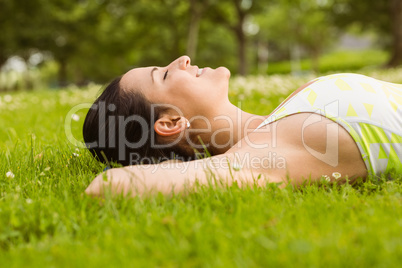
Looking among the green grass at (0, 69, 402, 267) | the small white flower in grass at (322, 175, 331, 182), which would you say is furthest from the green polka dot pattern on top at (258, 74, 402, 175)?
the small white flower in grass at (322, 175, 331, 182)

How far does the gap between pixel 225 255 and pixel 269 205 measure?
63 cm

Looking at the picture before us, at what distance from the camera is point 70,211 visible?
7.57 ft

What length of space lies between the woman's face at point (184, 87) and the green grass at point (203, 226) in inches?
32.1

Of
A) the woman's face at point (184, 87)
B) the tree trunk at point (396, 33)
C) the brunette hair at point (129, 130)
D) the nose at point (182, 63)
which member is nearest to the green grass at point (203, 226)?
the brunette hair at point (129, 130)

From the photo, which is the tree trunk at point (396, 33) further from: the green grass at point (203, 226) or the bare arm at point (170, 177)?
the bare arm at point (170, 177)

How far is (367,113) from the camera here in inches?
115

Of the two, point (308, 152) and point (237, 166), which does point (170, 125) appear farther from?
point (308, 152)

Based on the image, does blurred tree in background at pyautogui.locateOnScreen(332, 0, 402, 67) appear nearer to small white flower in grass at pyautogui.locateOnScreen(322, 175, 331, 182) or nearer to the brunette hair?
Result: small white flower in grass at pyautogui.locateOnScreen(322, 175, 331, 182)

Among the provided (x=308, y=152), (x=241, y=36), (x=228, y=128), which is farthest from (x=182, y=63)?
(x=241, y=36)

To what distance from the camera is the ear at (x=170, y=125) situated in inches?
123

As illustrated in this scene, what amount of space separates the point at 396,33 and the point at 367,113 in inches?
990

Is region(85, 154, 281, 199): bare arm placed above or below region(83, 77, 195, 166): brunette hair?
below

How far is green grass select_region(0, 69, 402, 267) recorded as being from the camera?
1.72 meters

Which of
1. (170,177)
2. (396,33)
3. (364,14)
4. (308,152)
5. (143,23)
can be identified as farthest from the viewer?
(143,23)
